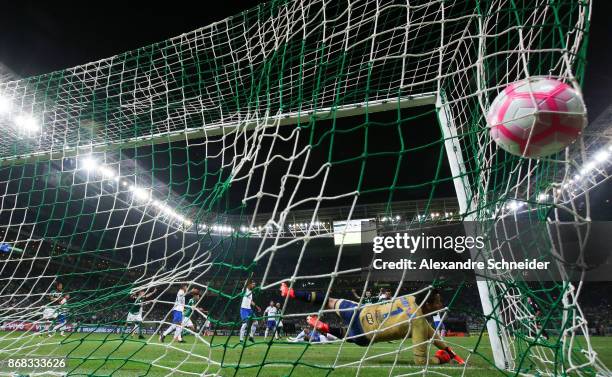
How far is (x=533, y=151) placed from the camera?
190 centimetres

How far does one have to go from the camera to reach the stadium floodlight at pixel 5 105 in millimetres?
4730

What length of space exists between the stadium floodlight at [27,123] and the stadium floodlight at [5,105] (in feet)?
0.47

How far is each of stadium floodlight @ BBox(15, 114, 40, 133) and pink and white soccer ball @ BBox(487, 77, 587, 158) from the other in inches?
201

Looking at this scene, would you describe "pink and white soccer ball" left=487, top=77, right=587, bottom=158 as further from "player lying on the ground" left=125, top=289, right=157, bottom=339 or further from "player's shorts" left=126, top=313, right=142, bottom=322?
"player's shorts" left=126, top=313, right=142, bottom=322

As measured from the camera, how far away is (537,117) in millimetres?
1795

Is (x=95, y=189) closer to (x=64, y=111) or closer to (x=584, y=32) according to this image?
(x=64, y=111)

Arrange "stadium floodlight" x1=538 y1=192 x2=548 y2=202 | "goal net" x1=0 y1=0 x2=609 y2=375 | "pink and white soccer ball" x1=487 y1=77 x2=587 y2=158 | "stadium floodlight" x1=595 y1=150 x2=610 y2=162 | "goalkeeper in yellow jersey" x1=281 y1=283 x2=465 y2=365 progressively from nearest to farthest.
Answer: "pink and white soccer ball" x1=487 y1=77 x2=587 y2=158, "goal net" x1=0 y1=0 x2=609 y2=375, "stadium floodlight" x1=538 y1=192 x2=548 y2=202, "goalkeeper in yellow jersey" x1=281 y1=283 x2=465 y2=365, "stadium floodlight" x1=595 y1=150 x2=610 y2=162

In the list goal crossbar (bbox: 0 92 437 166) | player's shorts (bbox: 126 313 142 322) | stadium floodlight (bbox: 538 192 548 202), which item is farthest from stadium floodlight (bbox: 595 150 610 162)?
player's shorts (bbox: 126 313 142 322)

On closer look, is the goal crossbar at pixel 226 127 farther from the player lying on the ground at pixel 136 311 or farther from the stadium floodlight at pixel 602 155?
the stadium floodlight at pixel 602 155

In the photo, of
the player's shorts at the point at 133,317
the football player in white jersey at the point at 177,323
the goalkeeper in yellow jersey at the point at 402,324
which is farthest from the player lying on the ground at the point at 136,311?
the goalkeeper in yellow jersey at the point at 402,324

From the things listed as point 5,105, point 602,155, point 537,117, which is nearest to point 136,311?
point 5,105

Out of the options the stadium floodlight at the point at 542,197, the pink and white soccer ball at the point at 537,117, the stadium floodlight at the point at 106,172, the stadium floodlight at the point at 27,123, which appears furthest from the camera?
the stadium floodlight at the point at 106,172

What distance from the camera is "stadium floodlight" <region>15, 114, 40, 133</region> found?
4695 millimetres

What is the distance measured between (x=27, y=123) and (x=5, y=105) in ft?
1.21
